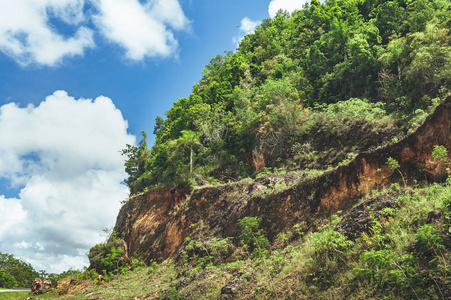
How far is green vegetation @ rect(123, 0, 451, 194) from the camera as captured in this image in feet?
56.5

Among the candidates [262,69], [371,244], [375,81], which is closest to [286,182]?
[371,244]

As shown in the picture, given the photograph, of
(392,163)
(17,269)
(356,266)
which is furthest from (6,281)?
(392,163)

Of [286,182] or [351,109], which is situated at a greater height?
[351,109]

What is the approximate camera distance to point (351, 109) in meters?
19.3

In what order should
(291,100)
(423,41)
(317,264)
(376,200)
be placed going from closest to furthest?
1. (317,264)
2. (376,200)
3. (423,41)
4. (291,100)

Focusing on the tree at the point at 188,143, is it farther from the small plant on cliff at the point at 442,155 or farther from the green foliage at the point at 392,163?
the small plant on cliff at the point at 442,155

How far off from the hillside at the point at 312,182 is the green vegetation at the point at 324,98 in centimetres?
11

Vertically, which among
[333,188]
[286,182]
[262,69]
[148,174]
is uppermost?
[262,69]

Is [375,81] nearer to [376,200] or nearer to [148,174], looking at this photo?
[376,200]

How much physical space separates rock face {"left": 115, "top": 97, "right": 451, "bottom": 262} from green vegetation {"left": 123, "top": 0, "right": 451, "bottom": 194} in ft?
7.88

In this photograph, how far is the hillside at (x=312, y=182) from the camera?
26.7 feet

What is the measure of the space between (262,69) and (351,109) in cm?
1731

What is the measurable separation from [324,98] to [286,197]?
12.7m

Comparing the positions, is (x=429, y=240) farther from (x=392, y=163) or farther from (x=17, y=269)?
(x=17, y=269)
